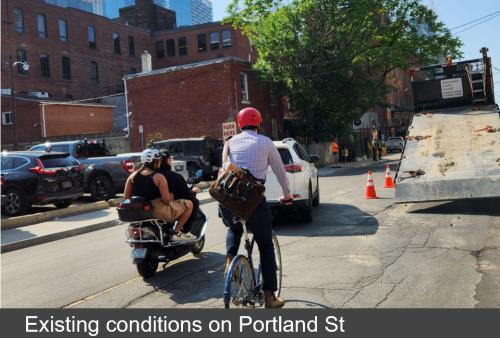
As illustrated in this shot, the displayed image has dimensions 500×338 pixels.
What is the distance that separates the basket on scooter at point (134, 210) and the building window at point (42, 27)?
49450mm

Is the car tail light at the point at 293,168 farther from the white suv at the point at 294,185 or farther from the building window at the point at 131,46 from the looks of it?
the building window at the point at 131,46

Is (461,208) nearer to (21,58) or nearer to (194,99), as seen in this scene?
(194,99)

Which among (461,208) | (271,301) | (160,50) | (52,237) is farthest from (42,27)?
(271,301)

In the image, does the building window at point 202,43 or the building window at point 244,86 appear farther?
the building window at point 202,43

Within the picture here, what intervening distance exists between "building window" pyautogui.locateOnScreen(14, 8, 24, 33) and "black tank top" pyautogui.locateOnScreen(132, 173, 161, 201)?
4760cm

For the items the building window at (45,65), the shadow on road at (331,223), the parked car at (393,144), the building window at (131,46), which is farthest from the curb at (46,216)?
the building window at (131,46)

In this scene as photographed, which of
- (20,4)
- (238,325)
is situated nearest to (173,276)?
(238,325)

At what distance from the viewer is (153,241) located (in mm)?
6391

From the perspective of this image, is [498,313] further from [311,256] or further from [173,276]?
[173,276]

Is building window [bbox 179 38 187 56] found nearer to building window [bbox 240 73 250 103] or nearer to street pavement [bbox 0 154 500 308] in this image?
building window [bbox 240 73 250 103]

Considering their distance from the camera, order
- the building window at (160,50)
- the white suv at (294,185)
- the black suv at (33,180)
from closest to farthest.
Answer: the white suv at (294,185) < the black suv at (33,180) < the building window at (160,50)

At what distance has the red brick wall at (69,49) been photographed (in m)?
47.0

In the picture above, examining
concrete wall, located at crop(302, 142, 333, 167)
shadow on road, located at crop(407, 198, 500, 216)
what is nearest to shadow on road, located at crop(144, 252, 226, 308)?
shadow on road, located at crop(407, 198, 500, 216)

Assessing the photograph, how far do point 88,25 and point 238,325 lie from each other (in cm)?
5642
